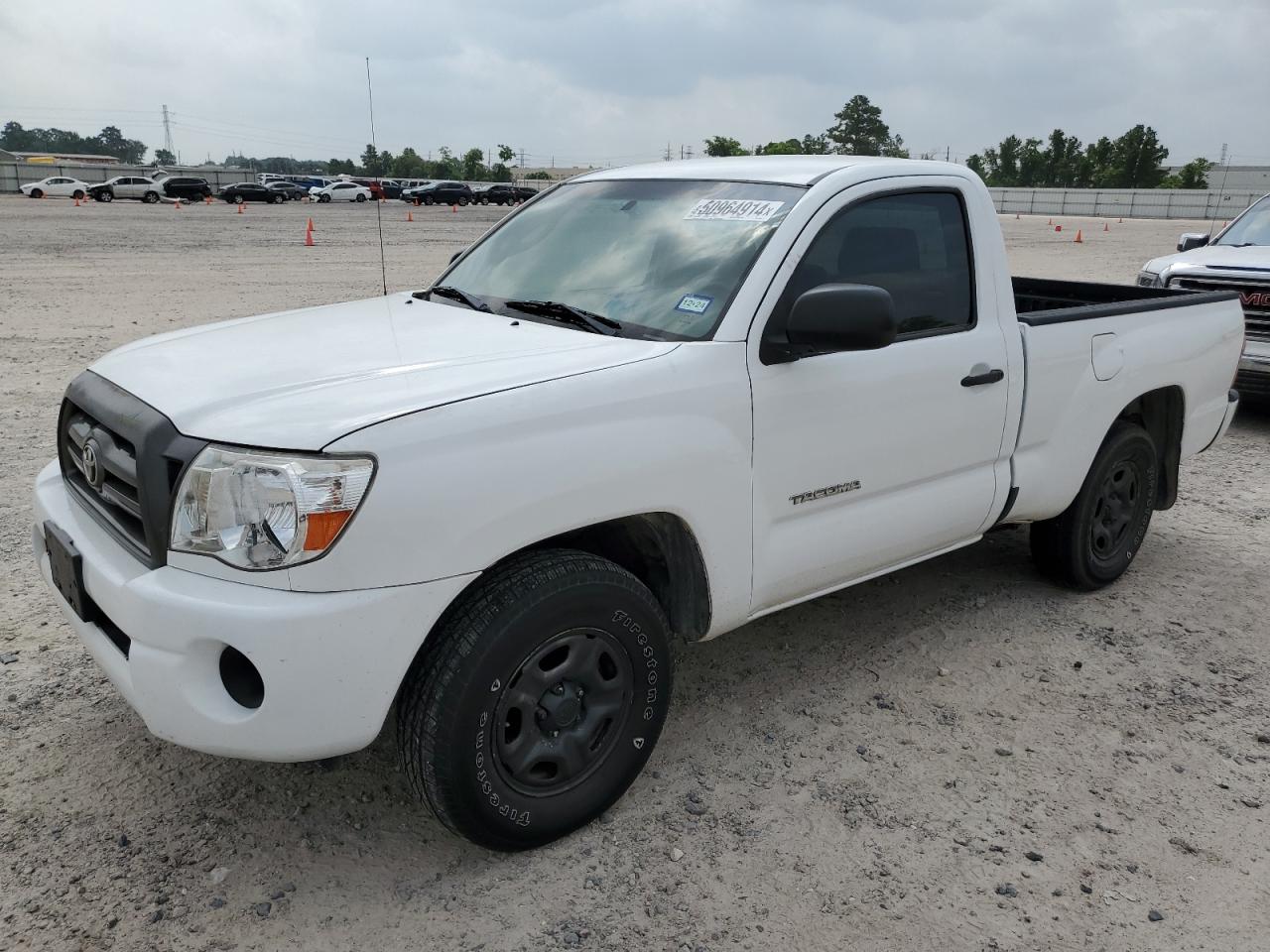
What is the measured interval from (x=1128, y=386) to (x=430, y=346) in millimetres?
3129

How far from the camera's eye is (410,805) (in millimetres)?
3098

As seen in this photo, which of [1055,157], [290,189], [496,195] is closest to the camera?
[290,189]

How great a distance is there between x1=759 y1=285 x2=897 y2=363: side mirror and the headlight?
4.36 ft

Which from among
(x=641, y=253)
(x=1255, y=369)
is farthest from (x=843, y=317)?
(x=1255, y=369)

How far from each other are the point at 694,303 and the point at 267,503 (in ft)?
4.70

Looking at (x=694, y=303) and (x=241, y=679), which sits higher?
(x=694, y=303)

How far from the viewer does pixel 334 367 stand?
2838 mm

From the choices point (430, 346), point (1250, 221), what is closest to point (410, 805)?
point (430, 346)

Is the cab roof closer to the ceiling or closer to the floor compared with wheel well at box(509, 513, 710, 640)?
closer to the ceiling

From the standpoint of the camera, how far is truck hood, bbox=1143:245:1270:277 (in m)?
8.16

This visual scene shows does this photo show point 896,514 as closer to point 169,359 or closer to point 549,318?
point 549,318

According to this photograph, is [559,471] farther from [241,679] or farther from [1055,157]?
[1055,157]

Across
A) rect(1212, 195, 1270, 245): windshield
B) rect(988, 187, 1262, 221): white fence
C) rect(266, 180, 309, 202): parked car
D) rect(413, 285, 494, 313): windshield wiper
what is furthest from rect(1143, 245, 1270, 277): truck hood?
rect(988, 187, 1262, 221): white fence

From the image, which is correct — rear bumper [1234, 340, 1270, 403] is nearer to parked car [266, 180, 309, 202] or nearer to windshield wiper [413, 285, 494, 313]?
windshield wiper [413, 285, 494, 313]
